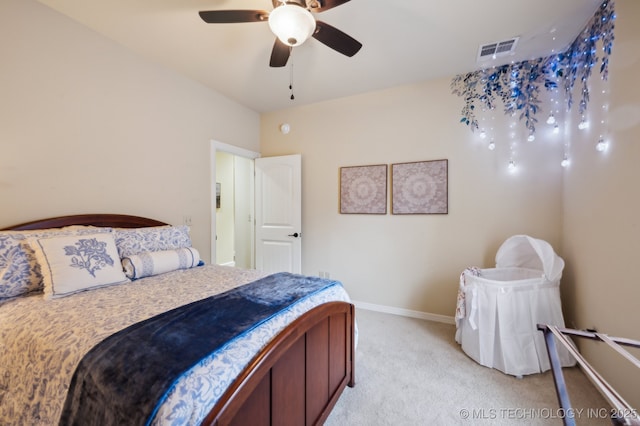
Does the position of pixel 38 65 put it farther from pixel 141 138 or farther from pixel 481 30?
pixel 481 30

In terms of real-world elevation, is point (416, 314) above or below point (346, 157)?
below

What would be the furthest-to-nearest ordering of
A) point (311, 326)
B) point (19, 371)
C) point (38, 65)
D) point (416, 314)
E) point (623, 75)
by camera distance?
1. point (416, 314)
2. point (38, 65)
3. point (623, 75)
4. point (311, 326)
5. point (19, 371)

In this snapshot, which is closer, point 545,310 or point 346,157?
point 545,310

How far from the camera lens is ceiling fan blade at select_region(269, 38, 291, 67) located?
1831mm

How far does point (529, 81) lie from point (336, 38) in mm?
2175

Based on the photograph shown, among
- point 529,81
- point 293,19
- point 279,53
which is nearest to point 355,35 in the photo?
point 279,53

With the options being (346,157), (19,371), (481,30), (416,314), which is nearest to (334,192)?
(346,157)

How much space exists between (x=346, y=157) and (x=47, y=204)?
9.59 ft

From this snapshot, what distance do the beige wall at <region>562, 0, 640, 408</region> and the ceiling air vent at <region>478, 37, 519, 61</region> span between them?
2.29 ft

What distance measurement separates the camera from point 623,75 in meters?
1.60

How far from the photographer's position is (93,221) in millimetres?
2129

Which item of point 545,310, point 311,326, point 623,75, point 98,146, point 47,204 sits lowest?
point 545,310

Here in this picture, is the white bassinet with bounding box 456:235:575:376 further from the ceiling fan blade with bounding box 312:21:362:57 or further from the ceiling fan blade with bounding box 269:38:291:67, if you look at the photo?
the ceiling fan blade with bounding box 269:38:291:67

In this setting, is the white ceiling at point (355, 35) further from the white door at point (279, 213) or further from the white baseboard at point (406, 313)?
the white baseboard at point (406, 313)
